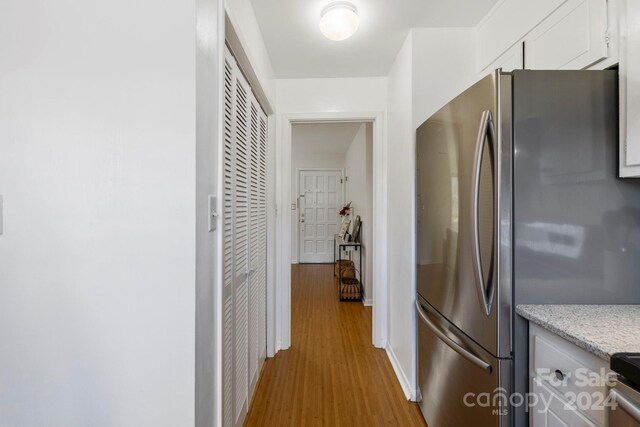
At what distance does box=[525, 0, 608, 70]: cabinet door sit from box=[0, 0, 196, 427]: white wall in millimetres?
1469

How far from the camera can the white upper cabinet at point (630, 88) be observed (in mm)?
932

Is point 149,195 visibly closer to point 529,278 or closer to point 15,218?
point 15,218

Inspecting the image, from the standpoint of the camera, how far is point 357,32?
6.12 feet

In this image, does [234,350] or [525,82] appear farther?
[234,350]

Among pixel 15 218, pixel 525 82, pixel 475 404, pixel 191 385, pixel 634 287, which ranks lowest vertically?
pixel 475 404

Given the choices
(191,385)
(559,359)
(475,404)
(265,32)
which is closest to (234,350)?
(191,385)

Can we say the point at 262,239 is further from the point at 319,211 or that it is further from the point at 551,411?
the point at 319,211

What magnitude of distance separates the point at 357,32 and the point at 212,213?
1616 mm

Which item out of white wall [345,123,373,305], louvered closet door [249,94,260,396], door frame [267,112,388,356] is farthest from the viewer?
white wall [345,123,373,305]

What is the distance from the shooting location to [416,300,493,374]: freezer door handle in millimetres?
1052

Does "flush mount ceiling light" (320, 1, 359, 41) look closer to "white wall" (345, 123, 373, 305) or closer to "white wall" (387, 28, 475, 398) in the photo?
"white wall" (387, 28, 475, 398)

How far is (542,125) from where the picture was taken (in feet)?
3.36

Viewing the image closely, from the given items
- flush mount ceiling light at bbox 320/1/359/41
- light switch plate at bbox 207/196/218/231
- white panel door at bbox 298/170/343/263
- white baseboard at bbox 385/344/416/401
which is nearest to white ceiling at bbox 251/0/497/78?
flush mount ceiling light at bbox 320/1/359/41

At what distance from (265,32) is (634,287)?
7.40 feet
